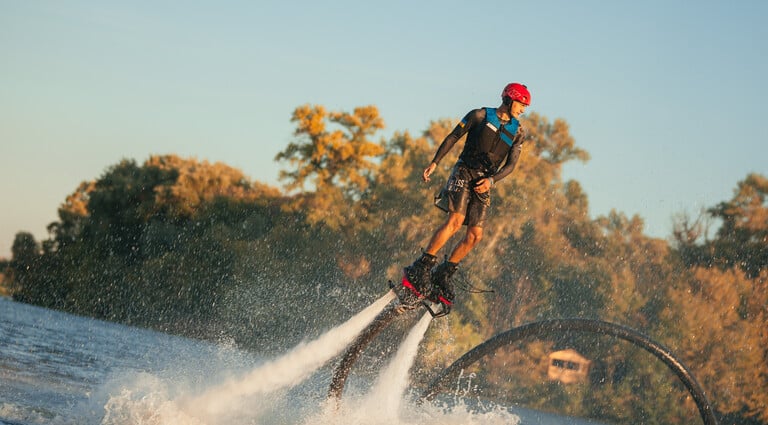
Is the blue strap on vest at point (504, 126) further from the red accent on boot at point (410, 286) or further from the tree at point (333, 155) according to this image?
the tree at point (333, 155)

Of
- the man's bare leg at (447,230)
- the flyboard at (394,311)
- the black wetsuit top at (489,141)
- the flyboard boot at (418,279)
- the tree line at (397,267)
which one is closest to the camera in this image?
the man's bare leg at (447,230)

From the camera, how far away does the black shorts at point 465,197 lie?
12.4m

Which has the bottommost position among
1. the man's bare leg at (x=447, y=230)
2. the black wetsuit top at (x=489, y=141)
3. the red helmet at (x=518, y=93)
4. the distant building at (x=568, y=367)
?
the man's bare leg at (x=447, y=230)

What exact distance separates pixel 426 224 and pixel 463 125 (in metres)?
41.6

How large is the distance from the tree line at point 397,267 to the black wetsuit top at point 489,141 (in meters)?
36.1

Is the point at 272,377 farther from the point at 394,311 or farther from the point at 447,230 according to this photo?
the point at 447,230

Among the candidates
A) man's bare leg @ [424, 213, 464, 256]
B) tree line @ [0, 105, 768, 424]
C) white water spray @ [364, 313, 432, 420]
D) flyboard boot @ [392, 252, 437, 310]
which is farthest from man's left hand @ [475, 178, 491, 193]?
tree line @ [0, 105, 768, 424]

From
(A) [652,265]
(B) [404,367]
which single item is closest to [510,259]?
(A) [652,265]

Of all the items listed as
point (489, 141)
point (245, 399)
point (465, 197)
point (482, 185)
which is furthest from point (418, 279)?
point (245, 399)

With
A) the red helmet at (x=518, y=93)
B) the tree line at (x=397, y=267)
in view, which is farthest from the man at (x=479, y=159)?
the tree line at (x=397, y=267)

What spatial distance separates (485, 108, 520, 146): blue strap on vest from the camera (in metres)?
12.4

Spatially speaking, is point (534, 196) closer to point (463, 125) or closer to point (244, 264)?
point (244, 264)

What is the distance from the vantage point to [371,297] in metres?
52.9

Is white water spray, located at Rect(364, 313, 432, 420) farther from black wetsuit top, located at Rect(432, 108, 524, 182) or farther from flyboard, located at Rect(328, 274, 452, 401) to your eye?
black wetsuit top, located at Rect(432, 108, 524, 182)
